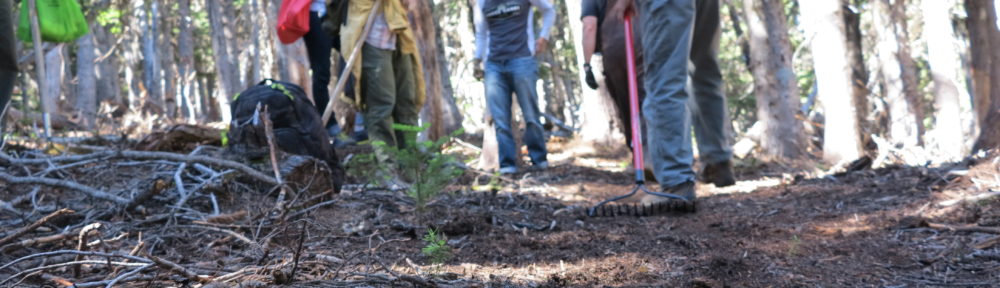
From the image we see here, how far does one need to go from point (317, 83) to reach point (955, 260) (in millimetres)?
6170

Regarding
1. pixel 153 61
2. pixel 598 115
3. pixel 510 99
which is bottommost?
pixel 598 115

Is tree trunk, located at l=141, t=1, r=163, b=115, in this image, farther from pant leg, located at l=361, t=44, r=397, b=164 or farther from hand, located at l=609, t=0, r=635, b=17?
hand, located at l=609, t=0, r=635, b=17

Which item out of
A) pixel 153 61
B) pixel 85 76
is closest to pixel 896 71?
pixel 85 76

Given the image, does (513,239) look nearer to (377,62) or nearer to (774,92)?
(377,62)

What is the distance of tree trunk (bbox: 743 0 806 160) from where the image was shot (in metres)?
→ 12.9

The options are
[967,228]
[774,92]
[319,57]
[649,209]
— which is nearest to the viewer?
[967,228]

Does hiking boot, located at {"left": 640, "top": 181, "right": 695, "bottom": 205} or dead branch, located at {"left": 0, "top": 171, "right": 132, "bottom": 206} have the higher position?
dead branch, located at {"left": 0, "top": 171, "right": 132, "bottom": 206}

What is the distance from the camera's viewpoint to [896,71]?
18.5 meters

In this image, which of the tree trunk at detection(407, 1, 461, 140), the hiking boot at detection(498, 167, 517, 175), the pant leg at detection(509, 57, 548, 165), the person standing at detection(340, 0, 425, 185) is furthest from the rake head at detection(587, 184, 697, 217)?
the tree trunk at detection(407, 1, 461, 140)

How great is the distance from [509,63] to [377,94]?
1.62 metres

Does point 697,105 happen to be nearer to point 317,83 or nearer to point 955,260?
point 955,260

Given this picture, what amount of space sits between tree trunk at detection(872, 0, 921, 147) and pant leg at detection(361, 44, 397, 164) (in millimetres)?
13022

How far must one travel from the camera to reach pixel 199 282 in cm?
238

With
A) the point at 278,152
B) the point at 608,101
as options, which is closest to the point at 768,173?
the point at 608,101
